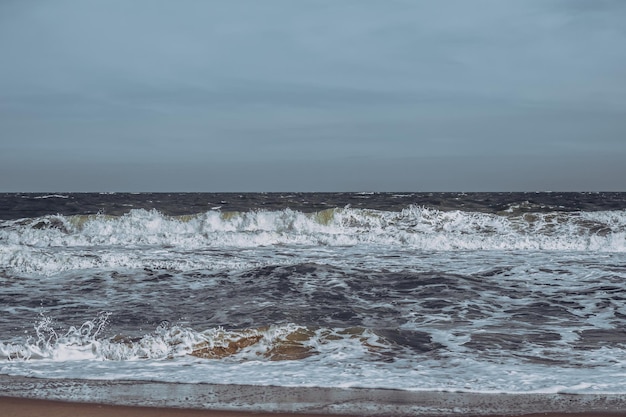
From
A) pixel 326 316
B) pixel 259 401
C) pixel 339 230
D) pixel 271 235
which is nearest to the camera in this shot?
pixel 259 401

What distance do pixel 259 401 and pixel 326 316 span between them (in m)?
3.47

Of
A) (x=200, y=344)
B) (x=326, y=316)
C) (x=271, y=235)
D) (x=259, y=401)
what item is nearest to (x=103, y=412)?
(x=259, y=401)

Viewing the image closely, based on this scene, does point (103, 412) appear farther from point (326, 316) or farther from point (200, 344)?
point (326, 316)

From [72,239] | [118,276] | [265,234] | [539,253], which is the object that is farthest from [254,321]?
[72,239]

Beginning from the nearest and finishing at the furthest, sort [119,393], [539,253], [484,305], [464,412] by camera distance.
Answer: [464,412] → [119,393] → [484,305] → [539,253]

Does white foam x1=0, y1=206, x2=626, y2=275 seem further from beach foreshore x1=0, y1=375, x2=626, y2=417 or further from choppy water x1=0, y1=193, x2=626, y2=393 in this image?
Result: beach foreshore x1=0, y1=375, x2=626, y2=417

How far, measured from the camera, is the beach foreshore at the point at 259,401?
166 inches

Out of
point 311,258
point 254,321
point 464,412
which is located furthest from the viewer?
point 311,258

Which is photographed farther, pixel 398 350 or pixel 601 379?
pixel 398 350

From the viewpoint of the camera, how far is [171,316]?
26.1ft

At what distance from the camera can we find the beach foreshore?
13.8 ft

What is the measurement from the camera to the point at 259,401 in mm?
4512

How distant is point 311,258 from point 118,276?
5.12 meters

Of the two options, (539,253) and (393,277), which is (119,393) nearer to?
(393,277)
